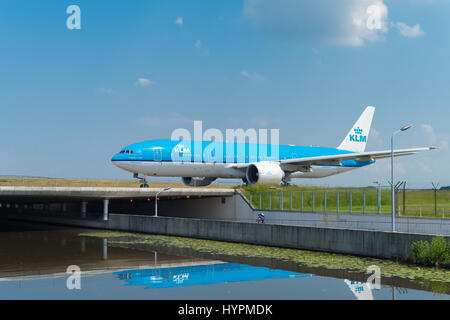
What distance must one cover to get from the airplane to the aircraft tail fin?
8.22 metres

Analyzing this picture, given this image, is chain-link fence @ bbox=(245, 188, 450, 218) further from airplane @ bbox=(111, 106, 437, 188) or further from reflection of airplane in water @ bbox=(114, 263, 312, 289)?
reflection of airplane in water @ bbox=(114, 263, 312, 289)

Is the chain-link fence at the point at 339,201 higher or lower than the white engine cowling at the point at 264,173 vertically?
lower

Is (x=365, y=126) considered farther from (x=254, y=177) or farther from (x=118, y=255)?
(x=118, y=255)

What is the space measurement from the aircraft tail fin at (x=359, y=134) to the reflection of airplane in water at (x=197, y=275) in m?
45.4

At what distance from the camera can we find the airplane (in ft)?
144

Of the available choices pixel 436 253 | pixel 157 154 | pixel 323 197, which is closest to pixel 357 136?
pixel 323 197

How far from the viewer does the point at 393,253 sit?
23016 millimetres

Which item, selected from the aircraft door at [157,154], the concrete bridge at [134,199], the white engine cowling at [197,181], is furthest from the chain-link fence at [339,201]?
the aircraft door at [157,154]

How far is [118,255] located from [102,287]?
370 inches

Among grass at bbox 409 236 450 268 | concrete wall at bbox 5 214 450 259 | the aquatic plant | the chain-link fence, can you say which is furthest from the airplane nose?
grass at bbox 409 236 450 268

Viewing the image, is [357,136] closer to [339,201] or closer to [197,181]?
[339,201]

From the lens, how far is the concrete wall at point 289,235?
76.5 ft

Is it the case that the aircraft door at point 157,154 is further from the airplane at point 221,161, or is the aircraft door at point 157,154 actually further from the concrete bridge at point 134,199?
the concrete bridge at point 134,199
